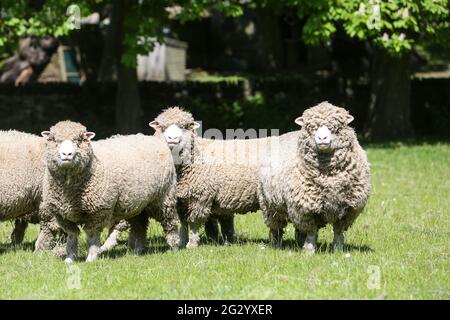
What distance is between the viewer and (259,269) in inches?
319

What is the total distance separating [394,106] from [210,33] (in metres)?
17.7

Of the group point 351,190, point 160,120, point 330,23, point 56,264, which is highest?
point 330,23

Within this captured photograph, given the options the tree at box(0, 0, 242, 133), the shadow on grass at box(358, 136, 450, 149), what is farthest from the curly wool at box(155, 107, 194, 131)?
the shadow on grass at box(358, 136, 450, 149)

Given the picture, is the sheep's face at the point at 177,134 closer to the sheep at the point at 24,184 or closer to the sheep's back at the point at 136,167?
the sheep's back at the point at 136,167

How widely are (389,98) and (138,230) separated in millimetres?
Result: 13053

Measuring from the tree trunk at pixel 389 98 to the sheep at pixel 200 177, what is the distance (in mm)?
12152

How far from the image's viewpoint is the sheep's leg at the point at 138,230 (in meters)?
9.84

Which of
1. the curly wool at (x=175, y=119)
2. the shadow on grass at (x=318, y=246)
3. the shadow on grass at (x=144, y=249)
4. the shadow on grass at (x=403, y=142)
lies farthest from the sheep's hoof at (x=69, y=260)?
the shadow on grass at (x=403, y=142)

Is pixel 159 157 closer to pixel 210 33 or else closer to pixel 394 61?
pixel 394 61

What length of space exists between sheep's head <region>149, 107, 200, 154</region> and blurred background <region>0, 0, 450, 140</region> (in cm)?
878

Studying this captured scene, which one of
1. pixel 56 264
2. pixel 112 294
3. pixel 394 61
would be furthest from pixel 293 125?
pixel 112 294

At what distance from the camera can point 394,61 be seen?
21422 millimetres

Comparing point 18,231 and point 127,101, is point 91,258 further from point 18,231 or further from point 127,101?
point 127,101

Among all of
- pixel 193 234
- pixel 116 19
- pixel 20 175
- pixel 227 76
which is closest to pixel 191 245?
pixel 193 234
